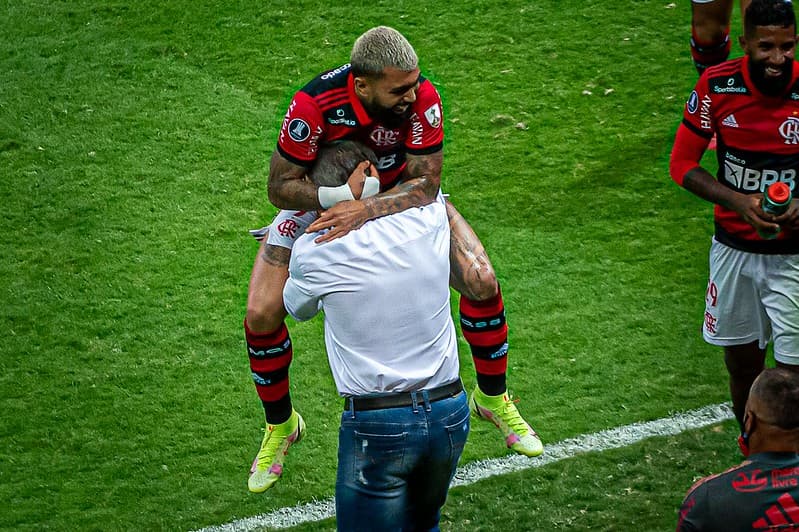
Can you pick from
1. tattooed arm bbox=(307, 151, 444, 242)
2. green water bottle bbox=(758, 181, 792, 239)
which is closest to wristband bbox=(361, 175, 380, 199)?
tattooed arm bbox=(307, 151, 444, 242)

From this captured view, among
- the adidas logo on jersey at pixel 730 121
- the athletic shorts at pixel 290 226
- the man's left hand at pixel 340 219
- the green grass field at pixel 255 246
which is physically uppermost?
the man's left hand at pixel 340 219

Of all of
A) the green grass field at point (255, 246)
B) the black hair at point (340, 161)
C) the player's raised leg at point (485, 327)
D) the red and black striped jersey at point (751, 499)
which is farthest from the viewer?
the green grass field at point (255, 246)

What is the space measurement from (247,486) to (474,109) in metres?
3.84

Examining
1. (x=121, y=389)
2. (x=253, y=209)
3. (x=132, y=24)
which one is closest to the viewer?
(x=121, y=389)

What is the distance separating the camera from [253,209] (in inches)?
292

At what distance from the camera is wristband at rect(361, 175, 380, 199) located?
421cm

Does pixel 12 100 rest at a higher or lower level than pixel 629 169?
higher

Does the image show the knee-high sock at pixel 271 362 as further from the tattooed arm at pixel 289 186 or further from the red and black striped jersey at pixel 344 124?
the red and black striped jersey at pixel 344 124

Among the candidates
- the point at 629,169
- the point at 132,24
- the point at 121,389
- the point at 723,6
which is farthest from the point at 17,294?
the point at 723,6

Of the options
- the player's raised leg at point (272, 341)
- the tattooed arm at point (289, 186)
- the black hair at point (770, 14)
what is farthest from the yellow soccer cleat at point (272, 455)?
the black hair at point (770, 14)

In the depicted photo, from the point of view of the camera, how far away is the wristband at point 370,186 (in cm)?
421

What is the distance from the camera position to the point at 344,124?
4430 mm

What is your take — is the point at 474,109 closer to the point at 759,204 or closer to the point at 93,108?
the point at 93,108

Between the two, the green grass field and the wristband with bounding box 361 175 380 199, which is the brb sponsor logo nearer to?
the green grass field
